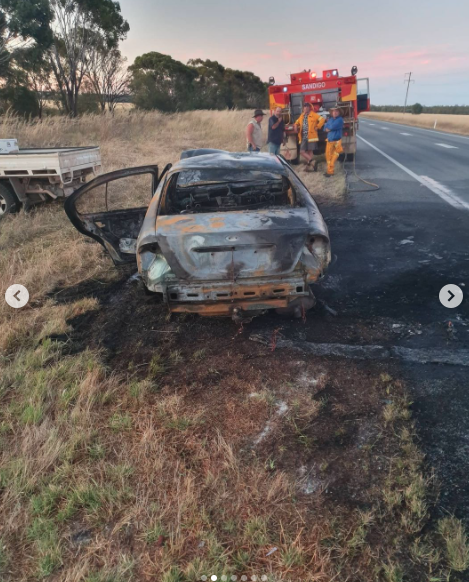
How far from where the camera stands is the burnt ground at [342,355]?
2559 millimetres

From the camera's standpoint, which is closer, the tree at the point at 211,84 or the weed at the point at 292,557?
the weed at the point at 292,557

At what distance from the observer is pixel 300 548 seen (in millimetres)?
2006

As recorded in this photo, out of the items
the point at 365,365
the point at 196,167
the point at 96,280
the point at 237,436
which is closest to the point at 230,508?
the point at 237,436

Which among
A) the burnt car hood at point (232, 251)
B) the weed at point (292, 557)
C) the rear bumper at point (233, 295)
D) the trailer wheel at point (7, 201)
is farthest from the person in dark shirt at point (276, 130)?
the weed at point (292, 557)

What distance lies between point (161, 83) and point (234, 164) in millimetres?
25697

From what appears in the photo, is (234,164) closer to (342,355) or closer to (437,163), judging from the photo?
(342,355)

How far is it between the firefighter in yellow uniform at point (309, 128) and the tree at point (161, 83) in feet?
55.0

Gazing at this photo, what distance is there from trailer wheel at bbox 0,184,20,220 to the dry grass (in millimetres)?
4848

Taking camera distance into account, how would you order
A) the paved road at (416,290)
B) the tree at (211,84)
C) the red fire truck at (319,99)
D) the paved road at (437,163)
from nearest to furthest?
the paved road at (416,290) < the paved road at (437,163) < the red fire truck at (319,99) < the tree at (211,84)

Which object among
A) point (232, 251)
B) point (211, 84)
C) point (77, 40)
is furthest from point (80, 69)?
point (232, 251)

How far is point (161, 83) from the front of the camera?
27.1m

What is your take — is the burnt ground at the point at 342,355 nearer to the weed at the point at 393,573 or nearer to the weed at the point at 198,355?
the weed at the point at 198,355

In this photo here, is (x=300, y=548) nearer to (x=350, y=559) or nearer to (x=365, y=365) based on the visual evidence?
(x=350, y=559)

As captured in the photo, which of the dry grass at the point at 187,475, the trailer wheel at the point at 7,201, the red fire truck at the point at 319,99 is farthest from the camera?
the red fire truck at the point at 319,99
